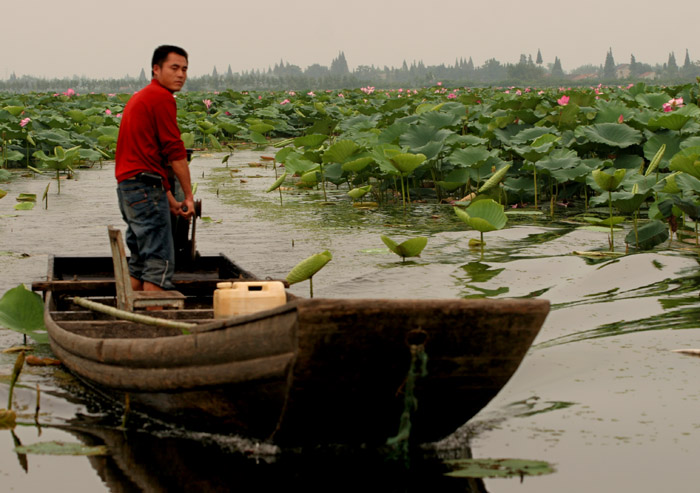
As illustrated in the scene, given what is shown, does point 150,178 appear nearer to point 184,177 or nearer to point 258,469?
point 184,177

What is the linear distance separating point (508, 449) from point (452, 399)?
35 cm

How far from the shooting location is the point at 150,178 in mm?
4367

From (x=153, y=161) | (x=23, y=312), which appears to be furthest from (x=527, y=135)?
(x=23, y=312)

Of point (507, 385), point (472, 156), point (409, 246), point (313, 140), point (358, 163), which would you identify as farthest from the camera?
point (313, 140)

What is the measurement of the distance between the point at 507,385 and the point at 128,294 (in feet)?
5.48

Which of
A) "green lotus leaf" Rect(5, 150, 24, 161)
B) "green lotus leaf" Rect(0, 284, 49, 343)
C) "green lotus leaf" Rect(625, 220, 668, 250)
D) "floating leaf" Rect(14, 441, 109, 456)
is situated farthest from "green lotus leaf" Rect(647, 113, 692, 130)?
"green lotus leaf" Rect(5, 150, 24, 161)

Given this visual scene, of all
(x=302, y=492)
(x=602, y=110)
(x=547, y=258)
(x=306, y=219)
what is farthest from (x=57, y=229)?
(x=302, y=492)

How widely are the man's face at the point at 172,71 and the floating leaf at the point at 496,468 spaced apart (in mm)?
2221

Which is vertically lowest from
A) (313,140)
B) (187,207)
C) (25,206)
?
(25,206)

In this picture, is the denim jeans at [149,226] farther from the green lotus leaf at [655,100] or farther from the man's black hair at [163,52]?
the green lotus leaf at [655,100]

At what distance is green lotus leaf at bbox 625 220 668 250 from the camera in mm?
6598

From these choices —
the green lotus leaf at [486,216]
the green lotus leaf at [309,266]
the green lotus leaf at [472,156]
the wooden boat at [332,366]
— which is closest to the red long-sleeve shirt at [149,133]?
the green lotus leaf at [309,266]

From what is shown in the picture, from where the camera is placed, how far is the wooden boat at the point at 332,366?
8.87 ft

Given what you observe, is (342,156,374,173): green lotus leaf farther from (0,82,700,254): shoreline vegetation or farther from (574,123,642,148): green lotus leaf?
(574,123,642,148): green lotus leaf
